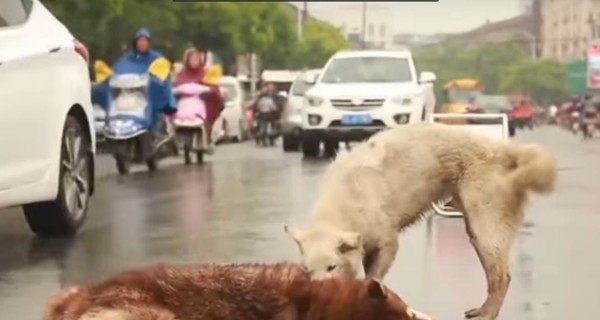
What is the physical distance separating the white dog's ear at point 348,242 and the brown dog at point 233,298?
122 cm

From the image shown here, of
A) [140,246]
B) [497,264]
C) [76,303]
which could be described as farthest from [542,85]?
[76,303]

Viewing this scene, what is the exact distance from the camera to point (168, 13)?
21156mm

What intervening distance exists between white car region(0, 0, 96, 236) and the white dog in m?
2.37

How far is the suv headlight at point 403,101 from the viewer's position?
54.4ft

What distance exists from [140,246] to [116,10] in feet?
33.5

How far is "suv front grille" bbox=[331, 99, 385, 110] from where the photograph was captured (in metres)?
16.9

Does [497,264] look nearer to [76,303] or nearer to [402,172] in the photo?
[402,172]

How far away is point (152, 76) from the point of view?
1603 cm

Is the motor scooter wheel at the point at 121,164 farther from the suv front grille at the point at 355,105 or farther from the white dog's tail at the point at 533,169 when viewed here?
the white dog's tail at the point at 533,169

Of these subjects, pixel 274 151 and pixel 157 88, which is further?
pixel 274 151

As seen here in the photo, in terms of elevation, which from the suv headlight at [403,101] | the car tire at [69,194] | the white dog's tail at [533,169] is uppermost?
the white dog's tail at [533,169]

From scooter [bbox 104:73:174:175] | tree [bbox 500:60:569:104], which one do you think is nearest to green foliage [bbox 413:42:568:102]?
tree [bbox 500:60:569:104]

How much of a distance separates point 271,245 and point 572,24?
16.3 ft

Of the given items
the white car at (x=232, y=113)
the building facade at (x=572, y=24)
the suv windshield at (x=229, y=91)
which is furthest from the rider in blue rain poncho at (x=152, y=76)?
the suv windshield at (x=229, y=91)
